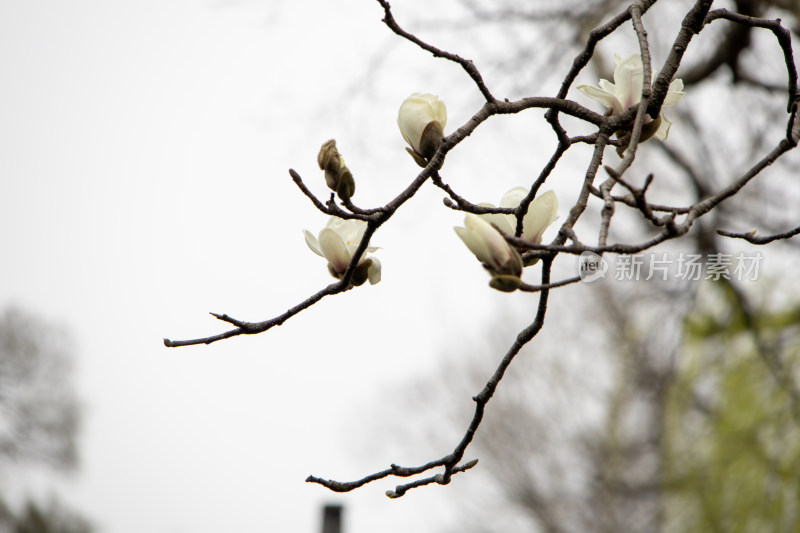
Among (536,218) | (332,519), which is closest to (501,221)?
(536,218)

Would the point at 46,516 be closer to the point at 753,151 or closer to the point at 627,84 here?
the point at 753,151

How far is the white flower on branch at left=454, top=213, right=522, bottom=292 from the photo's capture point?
2.14ft

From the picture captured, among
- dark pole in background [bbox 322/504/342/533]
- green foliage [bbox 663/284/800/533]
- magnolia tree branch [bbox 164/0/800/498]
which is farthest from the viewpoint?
green foliage [bbox 663/284/800/533]

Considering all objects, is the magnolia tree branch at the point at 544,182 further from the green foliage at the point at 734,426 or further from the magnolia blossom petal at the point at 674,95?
the green foliage at the point at 734,426

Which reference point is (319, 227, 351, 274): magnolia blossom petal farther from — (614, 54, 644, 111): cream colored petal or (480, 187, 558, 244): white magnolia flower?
(614, 54, 644, 111): cream colored petal

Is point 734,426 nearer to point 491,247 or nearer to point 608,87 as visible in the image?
point 608,87

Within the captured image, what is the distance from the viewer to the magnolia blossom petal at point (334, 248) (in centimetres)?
79

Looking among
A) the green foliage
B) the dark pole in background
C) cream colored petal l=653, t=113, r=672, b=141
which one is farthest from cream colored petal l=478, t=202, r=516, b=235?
the green foliage

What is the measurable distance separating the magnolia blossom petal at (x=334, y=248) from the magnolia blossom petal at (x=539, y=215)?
0.19 metres

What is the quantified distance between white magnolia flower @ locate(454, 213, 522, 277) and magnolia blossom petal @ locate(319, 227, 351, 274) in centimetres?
17

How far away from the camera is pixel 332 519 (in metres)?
3.18

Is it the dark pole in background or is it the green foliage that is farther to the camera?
the green foliage

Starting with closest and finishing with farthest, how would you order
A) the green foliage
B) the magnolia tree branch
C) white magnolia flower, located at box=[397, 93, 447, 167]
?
the magnolia tree branch
white magnolia flower, located at box=[397, 93, 447, 167]
the green foliage

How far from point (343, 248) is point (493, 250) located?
7.8 inches
